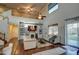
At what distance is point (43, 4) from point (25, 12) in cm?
33

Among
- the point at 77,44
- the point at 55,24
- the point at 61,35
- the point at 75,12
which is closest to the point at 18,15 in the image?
the point at 55,24

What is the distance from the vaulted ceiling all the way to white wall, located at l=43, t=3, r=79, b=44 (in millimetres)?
215

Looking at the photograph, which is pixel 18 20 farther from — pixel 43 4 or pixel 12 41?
pixel 43 4

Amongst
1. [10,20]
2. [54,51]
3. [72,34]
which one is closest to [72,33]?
[72,34]

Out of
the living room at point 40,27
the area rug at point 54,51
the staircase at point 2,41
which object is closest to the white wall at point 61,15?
the living room at point 40,27

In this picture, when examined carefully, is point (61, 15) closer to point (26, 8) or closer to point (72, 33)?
point (72, 33)

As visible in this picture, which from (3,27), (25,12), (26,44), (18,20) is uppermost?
(25,12)

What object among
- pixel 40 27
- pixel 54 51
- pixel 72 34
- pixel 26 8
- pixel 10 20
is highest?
pixel 26 8

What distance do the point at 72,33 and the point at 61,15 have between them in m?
0.34

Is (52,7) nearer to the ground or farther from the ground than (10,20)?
farther from the ground

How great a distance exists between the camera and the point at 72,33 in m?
1.87

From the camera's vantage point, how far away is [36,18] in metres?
1.97

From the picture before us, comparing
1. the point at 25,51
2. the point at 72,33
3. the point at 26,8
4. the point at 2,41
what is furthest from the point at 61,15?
the point at 2,41

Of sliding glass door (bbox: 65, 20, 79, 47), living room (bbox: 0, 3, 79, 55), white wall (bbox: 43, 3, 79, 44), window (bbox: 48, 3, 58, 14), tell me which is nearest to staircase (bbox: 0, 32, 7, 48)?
living room (bbox: 0, 3, 79, 55)
